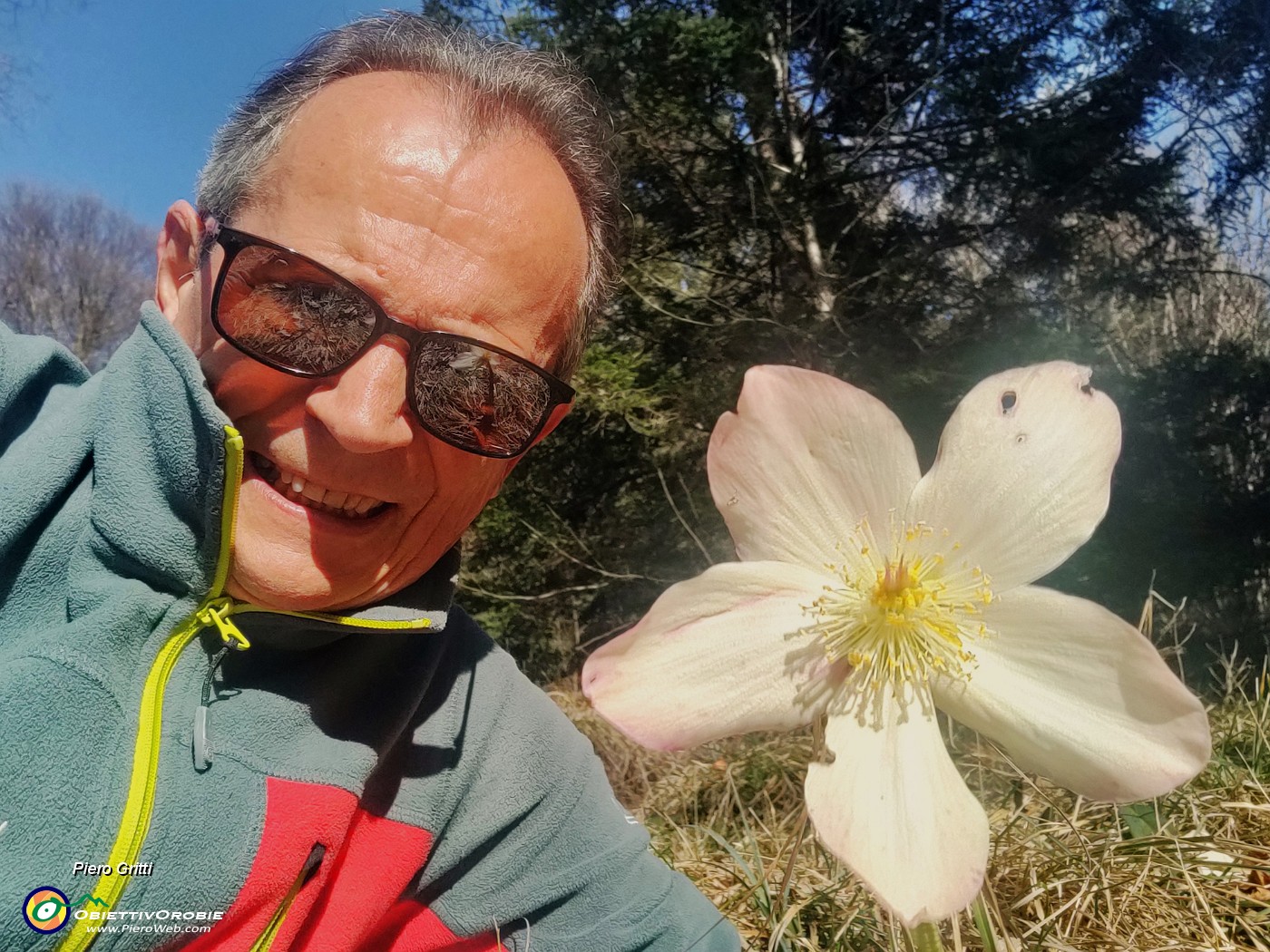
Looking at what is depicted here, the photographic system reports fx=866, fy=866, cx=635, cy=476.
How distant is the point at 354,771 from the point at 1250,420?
13.5ft

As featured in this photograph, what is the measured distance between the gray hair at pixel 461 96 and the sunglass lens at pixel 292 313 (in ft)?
0.45

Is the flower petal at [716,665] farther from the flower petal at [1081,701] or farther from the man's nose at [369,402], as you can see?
the man's nose at [369,402]

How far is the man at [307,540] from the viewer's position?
3.20 ft

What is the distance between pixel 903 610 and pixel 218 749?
83 cm

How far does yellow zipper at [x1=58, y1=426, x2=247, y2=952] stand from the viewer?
927mm

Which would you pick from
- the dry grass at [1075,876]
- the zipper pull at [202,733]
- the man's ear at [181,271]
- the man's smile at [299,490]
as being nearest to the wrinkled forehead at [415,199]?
the man's ear at [181,271]

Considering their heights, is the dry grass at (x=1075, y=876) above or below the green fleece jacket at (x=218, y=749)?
below

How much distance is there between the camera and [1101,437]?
0.68 meters

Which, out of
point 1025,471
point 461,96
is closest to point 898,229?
point 461,96

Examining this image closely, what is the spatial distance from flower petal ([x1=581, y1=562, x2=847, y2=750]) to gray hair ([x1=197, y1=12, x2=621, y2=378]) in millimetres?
681

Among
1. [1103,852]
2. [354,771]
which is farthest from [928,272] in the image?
[354,771]

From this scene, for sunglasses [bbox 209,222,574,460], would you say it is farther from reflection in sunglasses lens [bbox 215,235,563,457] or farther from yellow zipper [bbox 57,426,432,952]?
yellow zipper [bbox 57,426,432,952]

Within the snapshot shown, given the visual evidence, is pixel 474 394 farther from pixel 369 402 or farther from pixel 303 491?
pixel 303 491

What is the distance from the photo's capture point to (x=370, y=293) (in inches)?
42.9
